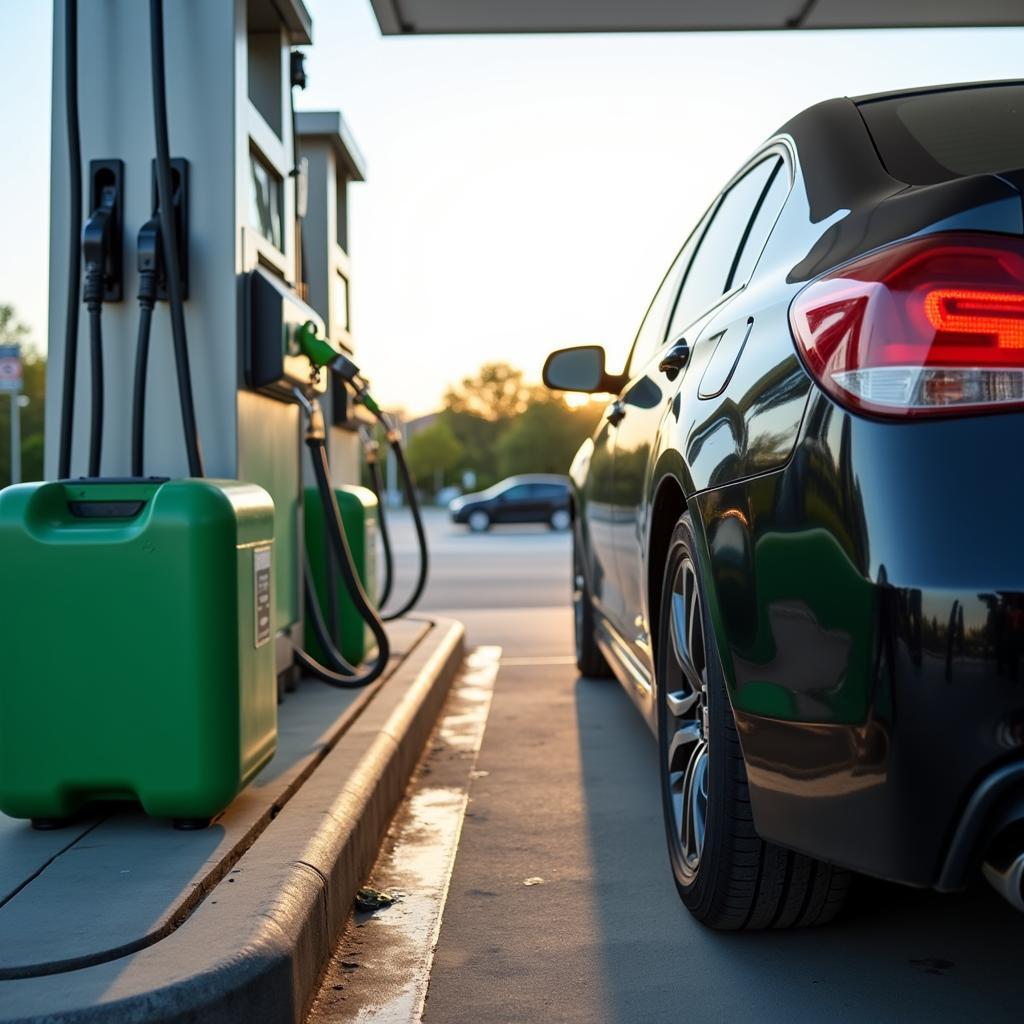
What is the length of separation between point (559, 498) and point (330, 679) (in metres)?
29.2

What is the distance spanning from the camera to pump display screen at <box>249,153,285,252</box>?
4.61 m

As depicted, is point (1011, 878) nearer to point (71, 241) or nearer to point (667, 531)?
point (667, 531)

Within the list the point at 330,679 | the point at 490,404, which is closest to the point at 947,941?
the point at 330,679

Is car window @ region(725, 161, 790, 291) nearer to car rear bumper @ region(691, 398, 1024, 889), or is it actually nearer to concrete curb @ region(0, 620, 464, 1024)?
car rear bumper @ region(691, 398, 1024, 889)

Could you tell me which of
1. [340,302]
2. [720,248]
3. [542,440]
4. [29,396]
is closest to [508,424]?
[542,440]

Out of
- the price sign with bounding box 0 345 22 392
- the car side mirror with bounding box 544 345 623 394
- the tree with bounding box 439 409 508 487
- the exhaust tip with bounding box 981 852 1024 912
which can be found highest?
the tree with bounding box 439 409 508 487

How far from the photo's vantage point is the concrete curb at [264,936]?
1.98m

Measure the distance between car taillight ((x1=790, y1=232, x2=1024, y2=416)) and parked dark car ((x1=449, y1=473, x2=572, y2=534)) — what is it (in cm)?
3176

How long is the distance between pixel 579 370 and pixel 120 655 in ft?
6.85

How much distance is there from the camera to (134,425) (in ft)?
12.8

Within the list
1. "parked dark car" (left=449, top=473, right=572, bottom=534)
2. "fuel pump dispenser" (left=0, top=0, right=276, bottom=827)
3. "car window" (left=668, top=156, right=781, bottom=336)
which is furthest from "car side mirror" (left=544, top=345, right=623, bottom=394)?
"parked dark car" (left=449, top=473, right=572, bottom=534)

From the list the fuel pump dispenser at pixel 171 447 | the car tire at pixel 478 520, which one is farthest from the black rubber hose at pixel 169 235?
the car tire at pixel 478 520

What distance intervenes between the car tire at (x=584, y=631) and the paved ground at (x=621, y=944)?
1695mm

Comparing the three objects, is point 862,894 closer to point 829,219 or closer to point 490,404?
point 829,219
